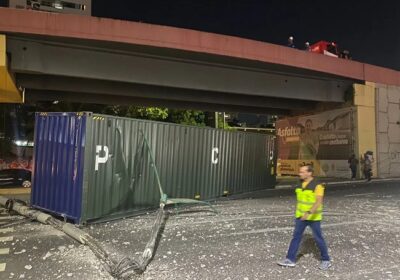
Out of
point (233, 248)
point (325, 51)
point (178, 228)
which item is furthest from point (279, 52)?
point (233, 248)

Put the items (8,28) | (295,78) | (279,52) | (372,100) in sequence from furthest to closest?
(372,100) < (295,78) < (279,52) < (8,28)

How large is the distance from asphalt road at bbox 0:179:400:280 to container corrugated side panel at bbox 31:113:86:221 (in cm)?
67

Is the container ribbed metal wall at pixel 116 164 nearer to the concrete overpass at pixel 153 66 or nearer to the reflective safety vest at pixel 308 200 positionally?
the reflective safety vest at pixel 308 200

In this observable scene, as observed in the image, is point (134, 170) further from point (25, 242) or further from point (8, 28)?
point (8, 28)

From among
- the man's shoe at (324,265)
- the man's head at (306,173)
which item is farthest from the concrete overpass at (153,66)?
the man's shoe at (324,265)

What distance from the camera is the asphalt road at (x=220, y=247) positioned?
6422 mm

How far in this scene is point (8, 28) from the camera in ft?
54.4

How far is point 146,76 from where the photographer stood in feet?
67.2

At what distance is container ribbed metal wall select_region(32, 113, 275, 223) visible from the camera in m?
10.1

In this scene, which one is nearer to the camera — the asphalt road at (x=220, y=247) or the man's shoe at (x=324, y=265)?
the asphalt road at (x=220, y=247)

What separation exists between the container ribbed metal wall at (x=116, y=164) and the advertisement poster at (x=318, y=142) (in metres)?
12.8

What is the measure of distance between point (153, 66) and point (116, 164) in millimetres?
10568

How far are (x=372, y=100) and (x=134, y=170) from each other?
19881mm

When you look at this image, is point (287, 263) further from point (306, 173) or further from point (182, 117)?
point (182, 117)
